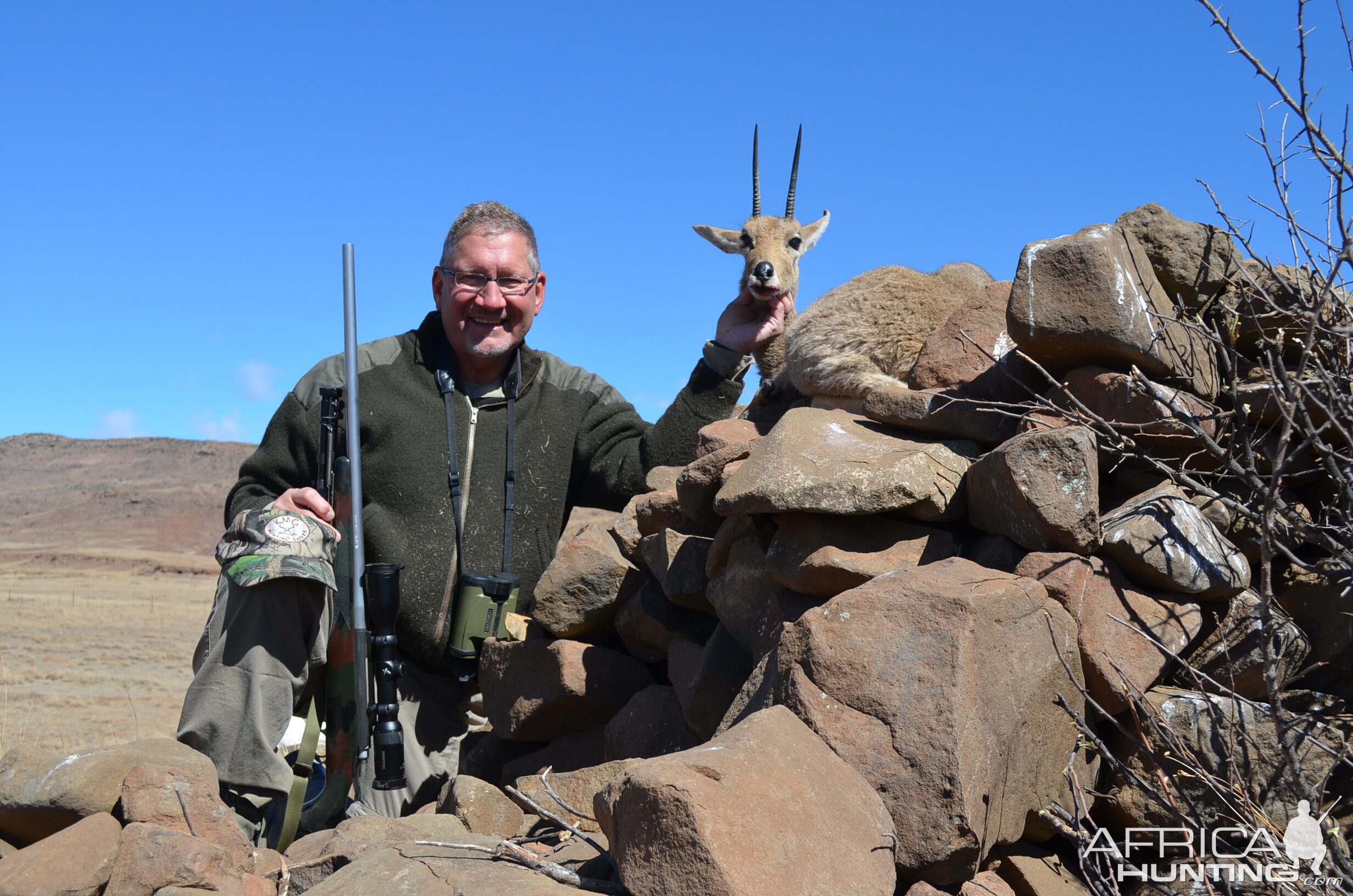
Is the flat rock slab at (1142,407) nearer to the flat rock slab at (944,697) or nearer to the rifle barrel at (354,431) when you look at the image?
the flat rock slab at (944,697)

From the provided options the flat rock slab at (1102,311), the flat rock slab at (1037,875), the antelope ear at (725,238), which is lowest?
the flat rock slab at (1037,875)

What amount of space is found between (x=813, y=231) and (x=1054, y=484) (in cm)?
687

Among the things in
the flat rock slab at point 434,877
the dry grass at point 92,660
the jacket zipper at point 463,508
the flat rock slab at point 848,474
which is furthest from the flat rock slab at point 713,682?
the dry grass at point 92,660

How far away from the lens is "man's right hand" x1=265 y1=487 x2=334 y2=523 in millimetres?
4402

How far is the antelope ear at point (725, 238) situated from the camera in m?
9.09

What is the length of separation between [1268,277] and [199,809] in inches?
148

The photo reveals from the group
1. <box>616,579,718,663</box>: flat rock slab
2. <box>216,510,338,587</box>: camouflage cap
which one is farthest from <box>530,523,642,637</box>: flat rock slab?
<box>216,510,338,587</box>: camouflage cap

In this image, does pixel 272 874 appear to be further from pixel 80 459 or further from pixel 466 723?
pixel 80 459

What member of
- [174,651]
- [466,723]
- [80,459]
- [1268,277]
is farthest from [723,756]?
[80,459]

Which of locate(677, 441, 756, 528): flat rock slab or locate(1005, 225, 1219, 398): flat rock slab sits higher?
locate(1005, 225, 1219, 398): flat rock slab

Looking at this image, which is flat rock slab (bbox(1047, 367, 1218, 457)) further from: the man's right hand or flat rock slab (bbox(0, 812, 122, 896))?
flat rock slab (bbox(0, 812, 122, 896))

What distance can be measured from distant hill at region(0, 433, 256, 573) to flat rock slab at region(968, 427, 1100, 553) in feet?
94.2

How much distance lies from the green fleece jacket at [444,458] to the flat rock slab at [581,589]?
71 cm

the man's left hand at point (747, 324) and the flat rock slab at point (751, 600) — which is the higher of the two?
the man's left hand at point (747, 324)
